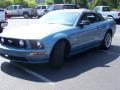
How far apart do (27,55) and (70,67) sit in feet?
4.58

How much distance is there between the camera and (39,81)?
693cm

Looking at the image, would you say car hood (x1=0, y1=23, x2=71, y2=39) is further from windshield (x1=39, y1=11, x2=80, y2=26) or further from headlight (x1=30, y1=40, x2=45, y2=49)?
windshield (x1=39, y1=11, x2=80, y2=26)

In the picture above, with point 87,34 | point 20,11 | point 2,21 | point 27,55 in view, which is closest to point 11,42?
point 27,55

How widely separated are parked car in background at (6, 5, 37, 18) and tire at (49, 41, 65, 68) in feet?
105

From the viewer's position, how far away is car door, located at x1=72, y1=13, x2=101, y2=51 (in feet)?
28.9

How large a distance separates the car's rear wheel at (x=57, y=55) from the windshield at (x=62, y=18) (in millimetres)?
1063

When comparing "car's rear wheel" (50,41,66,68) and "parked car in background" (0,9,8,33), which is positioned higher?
"parked car in background" (0,9,8,33)

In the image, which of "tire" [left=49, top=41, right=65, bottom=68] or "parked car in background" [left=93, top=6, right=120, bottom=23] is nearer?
"tire" [left=49, top=41, right=65, bottom=68]

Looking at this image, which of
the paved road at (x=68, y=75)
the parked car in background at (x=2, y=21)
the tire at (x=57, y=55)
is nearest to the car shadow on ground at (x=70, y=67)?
the paved road at (x=68, y=75)

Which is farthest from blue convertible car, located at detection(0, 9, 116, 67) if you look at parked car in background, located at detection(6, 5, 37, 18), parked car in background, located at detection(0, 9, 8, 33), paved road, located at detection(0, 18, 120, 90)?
parked car in background, located at detection(6, 5, 37, 18)

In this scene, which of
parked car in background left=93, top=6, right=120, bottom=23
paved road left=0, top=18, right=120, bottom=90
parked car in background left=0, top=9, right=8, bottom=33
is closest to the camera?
paved road left=0, top=18, right=120, bottom=90

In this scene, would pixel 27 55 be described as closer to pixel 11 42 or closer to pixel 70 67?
pixel 11 42

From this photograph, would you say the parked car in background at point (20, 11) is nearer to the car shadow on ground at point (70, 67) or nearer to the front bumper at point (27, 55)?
the car shadow on ground at point (70, 67)

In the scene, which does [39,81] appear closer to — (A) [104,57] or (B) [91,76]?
(B) [91,76]
